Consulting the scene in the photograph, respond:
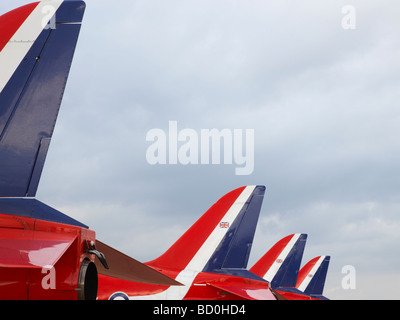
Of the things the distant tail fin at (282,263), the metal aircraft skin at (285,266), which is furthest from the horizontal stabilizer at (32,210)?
the distant tail fin at (282,263)

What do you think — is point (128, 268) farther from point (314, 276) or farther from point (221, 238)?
point (314, 276)

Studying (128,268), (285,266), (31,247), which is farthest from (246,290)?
(285,266)

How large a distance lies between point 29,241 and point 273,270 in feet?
82.3

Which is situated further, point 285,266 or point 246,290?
point 285,266

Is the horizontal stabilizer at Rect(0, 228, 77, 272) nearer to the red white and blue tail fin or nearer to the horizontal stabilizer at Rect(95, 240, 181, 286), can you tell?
the horizontal stabilizer at Rect(95, 240, 181, 286)

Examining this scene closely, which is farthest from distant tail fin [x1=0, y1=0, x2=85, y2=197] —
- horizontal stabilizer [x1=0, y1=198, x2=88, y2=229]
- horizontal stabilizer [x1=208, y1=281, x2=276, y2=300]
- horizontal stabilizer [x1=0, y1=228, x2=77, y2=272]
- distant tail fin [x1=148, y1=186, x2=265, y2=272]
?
distant tail fin [x1=148, y1=186, x2=265, y2=272]

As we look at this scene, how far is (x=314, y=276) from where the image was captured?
40062 millimetres

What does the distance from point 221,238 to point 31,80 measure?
12453 mm

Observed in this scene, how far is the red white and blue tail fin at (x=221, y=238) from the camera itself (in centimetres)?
1661

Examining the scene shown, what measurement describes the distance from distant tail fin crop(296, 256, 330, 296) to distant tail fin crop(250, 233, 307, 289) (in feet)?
35.2

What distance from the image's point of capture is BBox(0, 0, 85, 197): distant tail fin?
17.4 feet

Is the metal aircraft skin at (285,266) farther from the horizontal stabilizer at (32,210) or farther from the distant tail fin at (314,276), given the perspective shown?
the horizontal stabilizer at (32,210)
